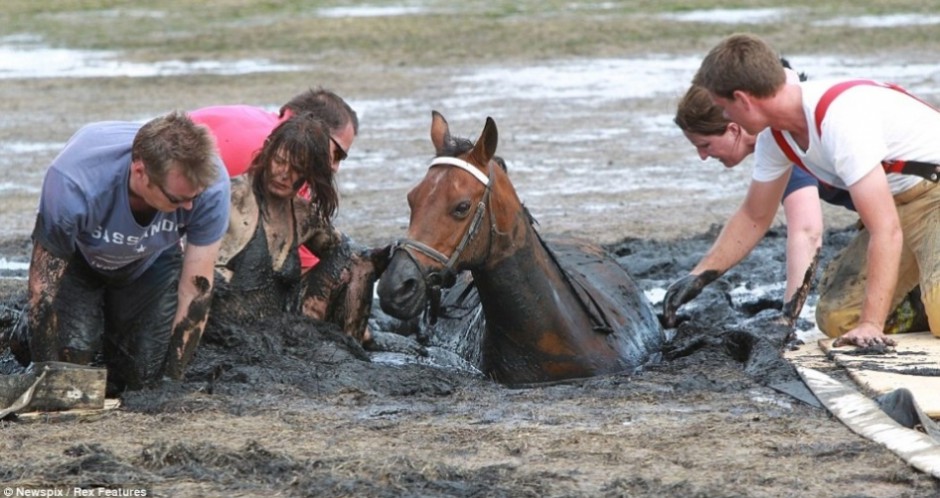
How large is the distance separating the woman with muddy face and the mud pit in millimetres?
154

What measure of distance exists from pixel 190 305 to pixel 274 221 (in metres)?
0.98

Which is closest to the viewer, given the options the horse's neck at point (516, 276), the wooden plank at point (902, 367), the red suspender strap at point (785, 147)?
the wooden plank at point (902, 367)

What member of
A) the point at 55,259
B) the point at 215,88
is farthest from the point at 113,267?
the point at 215,88

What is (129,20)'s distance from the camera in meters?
27.0

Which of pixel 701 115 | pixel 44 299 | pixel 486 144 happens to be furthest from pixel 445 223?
pixel 44 299

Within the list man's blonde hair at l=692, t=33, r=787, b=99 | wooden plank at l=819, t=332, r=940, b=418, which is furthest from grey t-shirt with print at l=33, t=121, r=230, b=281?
wooden plank at l=819, t=332, r=940, b=418

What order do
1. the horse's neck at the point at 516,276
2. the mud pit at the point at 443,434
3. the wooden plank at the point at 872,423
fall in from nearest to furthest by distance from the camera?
the mud pit at the point at 443,434 < the wooden plank at the point at 872,423 < the horse's neck at the point at 516,276

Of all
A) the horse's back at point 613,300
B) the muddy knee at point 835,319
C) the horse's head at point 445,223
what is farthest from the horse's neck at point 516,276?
the muddy knee at point 835,319

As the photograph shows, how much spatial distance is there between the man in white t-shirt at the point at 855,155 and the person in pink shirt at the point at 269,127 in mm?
1808

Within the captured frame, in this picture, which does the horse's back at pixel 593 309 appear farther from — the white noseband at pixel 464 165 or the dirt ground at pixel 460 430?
the white noseband at pixel 464 165

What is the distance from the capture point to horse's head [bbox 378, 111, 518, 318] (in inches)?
260

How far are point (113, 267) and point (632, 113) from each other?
10393 mm

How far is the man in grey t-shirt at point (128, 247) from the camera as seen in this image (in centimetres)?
620

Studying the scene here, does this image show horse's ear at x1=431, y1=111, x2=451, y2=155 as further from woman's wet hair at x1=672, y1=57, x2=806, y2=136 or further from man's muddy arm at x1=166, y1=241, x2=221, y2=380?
woman's wet hair at x1=672, y1=57, x2=806, y2=136
